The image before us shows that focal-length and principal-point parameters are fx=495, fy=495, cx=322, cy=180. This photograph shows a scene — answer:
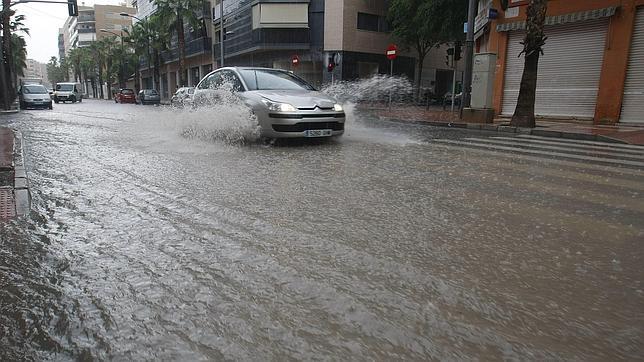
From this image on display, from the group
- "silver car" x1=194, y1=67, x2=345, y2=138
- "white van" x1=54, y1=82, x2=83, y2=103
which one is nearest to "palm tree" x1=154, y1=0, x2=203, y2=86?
"white van" x1=54, y1=82, x2=83, y2=103

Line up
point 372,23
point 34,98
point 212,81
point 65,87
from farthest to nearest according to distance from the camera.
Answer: point 65,87, point 372,23, point 34,98, point 212,81

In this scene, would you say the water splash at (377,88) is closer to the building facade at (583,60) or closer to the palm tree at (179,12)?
the building facade at (583,60)

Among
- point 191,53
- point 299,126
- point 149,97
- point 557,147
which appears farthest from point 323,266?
point 191,53

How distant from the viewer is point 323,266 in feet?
10.5

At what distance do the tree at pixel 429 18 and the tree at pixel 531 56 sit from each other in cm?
1330

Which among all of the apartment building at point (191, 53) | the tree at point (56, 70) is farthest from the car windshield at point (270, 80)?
the tree at point (56, 70)

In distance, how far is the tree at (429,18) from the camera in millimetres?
26328

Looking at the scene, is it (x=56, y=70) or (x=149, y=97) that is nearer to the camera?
(x=149, y=97)

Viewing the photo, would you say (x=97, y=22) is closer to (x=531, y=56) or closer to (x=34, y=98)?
(x=34, y=98)

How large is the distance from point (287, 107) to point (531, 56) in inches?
325

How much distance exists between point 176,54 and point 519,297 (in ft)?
205

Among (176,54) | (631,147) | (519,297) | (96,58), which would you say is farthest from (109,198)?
(96,58)

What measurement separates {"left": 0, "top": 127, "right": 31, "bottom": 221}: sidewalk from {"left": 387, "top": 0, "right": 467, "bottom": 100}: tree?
23583mm

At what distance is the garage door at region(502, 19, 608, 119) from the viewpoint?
15711mm
